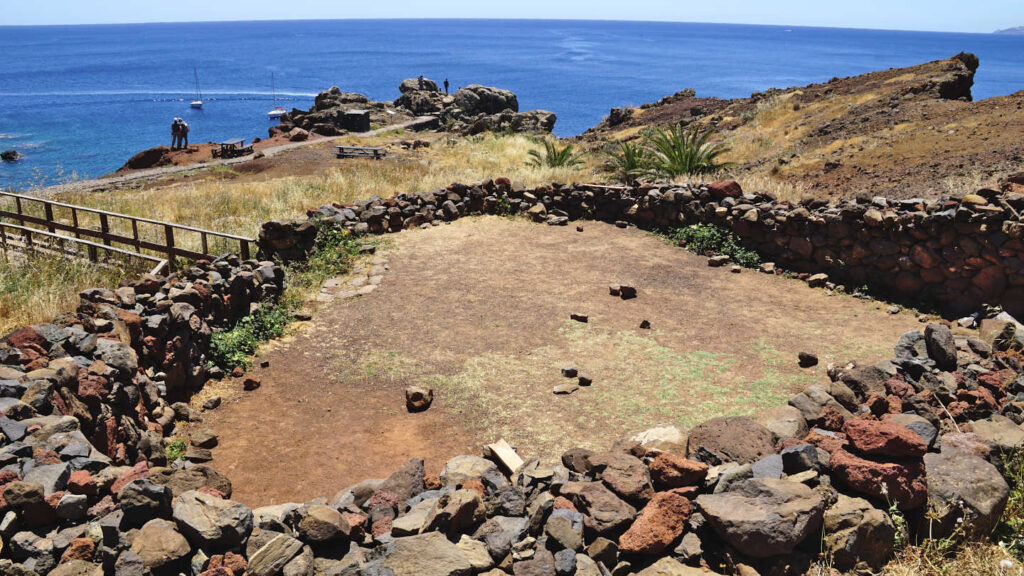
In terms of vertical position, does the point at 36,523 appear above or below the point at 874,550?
above

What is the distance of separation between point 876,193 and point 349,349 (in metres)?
9.78

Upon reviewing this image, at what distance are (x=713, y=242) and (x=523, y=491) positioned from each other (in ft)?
26.4

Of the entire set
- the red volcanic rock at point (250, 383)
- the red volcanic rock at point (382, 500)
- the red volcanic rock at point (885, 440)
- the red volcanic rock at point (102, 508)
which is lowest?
the red volcanic rock at point (250, 383)

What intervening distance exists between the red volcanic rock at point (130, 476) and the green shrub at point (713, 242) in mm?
9146

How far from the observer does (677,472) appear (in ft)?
15.4

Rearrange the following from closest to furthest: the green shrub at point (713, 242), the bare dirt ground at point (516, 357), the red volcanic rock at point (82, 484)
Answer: the red volcanic rock at point (82, 484)
the bare dirt ground at point (516, 357)
the green shrub at point (713, 242)

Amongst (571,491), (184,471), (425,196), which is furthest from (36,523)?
(425,196)

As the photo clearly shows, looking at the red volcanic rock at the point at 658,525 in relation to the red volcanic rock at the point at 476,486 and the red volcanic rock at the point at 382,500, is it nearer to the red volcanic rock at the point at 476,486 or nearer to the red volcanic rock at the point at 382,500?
the red volcanic rock at the point at 476,486

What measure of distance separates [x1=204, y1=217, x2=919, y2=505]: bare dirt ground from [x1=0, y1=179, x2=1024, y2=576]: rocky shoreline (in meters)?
0.65

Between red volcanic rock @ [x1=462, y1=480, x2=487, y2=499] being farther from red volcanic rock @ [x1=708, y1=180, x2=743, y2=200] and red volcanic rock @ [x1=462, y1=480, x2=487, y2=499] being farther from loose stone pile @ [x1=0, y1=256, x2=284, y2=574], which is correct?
red volcanic rock @ [x1=708, y1=180, x2=743, y2=200]

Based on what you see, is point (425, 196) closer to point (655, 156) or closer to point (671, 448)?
point (655, 156)

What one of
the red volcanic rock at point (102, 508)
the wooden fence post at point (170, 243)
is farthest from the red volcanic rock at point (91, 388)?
the wooden fence post at point (170, 243)

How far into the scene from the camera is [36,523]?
3.93 meters

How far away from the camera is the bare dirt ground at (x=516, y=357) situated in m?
6.52
